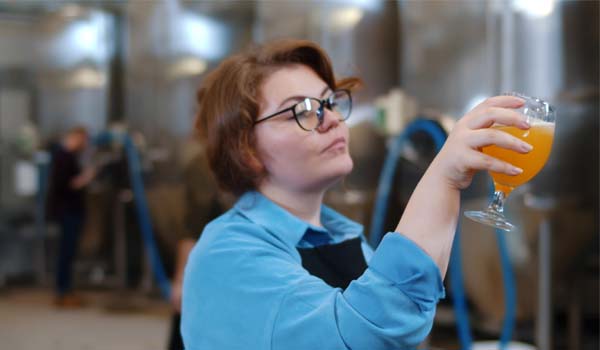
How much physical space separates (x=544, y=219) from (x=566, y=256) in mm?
294

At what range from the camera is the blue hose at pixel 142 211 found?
17.4ft

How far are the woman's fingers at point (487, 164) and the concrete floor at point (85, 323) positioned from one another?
382cm

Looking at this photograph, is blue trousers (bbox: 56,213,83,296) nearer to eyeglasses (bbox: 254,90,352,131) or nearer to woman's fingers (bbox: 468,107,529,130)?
eyeglasses (bbox: 254,90,352,131)

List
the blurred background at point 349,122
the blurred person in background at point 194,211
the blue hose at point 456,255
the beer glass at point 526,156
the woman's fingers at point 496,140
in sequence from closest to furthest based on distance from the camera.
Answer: the woman's fingers at point 496,140 → the beer glass at point 526,156 → the blurred person in background at point 194,211 → the blue hose at point 456,255 → the blurred background at point 349,122

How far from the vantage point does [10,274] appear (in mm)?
6461

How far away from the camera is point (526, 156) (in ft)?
2.92

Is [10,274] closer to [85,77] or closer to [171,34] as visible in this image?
[85,77]

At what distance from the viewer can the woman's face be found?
1.09m

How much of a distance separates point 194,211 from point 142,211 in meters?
3.29

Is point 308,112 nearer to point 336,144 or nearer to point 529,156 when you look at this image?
point 336,144

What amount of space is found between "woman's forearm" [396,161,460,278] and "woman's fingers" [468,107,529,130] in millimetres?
70

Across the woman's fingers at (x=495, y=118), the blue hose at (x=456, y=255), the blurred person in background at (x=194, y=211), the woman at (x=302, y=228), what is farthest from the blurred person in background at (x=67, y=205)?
the woman's fingers at (x=495, y=118)

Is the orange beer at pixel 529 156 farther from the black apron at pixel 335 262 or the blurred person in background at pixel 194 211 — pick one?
the blurred person in background at pixel 194 211

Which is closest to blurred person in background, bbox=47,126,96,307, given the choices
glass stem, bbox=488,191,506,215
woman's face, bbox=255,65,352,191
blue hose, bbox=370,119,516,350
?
blue hose, bbox=370,119,516,350
